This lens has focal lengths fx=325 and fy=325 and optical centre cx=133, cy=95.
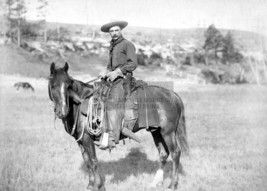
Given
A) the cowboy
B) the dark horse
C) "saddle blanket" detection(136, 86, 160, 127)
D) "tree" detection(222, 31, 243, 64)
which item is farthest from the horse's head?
"tree" detection(222, 31, 243, 64)

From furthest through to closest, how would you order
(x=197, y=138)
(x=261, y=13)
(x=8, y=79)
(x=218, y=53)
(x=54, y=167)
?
(x=218, y=53), (x=8, y=79), (x=197, y=138), (x=261, y=13), (x=54, y=167)

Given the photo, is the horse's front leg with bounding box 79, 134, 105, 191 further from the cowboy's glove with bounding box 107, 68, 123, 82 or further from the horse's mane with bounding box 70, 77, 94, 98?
the cowboy's glove with bounding box 107, 68, 123, 82

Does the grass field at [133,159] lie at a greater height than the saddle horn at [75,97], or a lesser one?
lesser

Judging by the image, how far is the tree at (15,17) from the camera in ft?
184

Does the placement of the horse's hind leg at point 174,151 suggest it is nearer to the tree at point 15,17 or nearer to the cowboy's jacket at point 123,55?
the cowboy's jacket at point 123,55

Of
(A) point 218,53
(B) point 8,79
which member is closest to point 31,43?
(B) point 8,79

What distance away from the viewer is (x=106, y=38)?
67812 millimetres

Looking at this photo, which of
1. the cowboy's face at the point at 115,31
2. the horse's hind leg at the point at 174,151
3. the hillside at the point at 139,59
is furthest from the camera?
the hillside at the point at 139,59

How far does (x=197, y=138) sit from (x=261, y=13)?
5.06 meters

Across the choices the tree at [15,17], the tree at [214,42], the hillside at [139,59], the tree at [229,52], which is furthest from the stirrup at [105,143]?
the tree at [214,42]

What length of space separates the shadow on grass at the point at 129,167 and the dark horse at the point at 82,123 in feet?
2.78

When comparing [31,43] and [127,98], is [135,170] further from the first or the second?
[31,43]

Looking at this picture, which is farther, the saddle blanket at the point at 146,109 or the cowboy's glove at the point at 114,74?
the saddle blanket at the point at 146,109

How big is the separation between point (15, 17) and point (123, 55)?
58258 mm
